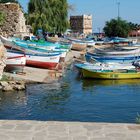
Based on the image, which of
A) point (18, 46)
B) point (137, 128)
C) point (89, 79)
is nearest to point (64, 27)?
point (18, 46)

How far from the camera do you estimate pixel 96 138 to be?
7402mm

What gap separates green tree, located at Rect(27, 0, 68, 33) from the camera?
5356 cm

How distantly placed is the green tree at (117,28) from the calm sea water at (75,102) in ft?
204

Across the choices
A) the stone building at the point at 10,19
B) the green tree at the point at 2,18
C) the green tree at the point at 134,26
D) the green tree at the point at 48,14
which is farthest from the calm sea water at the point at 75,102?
the green tree at the point at 134,26

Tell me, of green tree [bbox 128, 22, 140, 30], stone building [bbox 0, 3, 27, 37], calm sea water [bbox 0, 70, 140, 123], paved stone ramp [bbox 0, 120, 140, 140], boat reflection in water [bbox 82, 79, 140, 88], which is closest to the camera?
paved stone ramp [bbox 0, 120, 140, 140]

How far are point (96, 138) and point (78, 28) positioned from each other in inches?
4484

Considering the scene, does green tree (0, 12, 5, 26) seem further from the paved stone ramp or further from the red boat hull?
the paved stone ramp

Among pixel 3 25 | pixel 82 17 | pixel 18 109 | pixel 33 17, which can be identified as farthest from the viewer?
pixel 82 17

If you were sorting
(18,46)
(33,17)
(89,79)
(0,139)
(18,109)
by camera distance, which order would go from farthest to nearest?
(33,17) → (18,46) → (89,79) → (18,109) → (0,139)

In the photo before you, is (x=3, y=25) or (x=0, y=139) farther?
(x=3, y=25)

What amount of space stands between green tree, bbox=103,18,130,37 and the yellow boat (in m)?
59.7

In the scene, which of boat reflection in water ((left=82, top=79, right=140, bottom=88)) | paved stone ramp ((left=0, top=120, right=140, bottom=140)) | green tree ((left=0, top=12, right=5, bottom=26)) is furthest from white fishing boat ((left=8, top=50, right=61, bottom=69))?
paved stone ramp ((left=0, top=120, right=140, bottom=140))

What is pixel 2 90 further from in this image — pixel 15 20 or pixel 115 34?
pixel 115 34

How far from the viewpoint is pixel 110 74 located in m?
26.0
